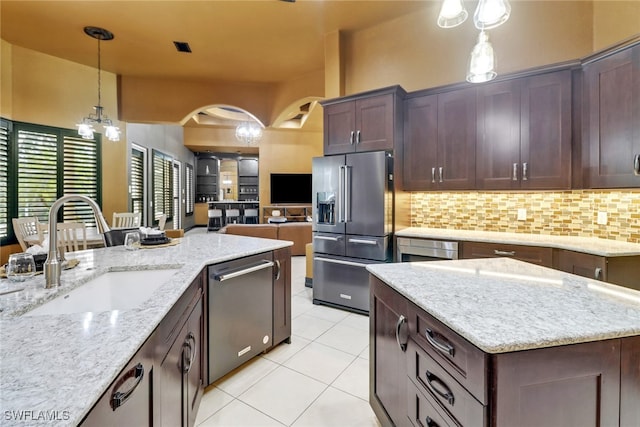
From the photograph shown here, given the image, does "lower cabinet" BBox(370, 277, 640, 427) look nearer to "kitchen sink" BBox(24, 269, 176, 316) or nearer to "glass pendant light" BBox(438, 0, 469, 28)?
"kitchen sink" BBox(24, 269, 176, 316)

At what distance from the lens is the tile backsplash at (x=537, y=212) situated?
2531mm

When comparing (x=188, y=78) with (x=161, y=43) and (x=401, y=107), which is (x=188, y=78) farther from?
(x=401, y=107)

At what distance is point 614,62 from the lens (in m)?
2.28

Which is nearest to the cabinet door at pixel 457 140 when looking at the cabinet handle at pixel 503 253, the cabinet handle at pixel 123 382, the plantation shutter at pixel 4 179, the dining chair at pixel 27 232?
the cabinet handle at pixel 503 253

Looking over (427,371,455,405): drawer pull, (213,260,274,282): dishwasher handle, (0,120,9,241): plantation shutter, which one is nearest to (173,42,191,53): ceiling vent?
(0,120,9,241): plantation shutter

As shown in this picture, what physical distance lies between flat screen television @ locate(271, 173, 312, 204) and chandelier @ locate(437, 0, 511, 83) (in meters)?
7.40

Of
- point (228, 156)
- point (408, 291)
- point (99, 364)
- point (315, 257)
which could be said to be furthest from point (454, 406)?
point (228, 156)

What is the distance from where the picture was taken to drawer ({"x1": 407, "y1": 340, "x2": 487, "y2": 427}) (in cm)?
84

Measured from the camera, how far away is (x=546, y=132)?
2689 millimetres

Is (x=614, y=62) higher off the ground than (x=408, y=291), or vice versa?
(x=614, y=62)

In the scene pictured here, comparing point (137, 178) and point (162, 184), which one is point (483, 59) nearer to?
point (137, 178)

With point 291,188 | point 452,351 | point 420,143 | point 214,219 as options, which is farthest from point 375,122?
point 214,219

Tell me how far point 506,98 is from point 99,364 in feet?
11.5

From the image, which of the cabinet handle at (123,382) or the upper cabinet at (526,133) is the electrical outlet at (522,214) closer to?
the upper cabinet at (526,133)
